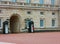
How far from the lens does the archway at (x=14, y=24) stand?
4257 cm

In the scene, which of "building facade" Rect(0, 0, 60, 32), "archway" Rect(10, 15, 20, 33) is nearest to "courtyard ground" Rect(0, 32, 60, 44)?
"building facade" Rect(0, 0, 60, 32)

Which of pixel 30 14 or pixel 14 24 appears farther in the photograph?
pixel 30 14

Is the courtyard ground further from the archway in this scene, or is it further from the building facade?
the archway

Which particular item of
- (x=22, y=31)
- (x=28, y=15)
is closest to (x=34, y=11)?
(x=28, y=15)

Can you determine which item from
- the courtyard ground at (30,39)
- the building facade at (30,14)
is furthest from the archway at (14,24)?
the courtyard ground at (30,39)

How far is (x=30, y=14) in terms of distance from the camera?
4353 centimetres

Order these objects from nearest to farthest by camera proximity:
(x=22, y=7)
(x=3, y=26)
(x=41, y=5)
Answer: (x=3, y=26)
(x=22, y=7)
(x=41, y=5)

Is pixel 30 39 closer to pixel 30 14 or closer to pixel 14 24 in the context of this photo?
pixel 14 24

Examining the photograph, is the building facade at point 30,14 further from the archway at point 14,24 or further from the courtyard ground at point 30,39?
the courtyard ground at point 30,39

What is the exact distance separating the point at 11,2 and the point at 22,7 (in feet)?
6.56

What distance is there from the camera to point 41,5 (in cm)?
4494

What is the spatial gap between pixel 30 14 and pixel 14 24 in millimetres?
3163

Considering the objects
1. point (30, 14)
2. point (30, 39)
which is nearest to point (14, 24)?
point (30, 14)

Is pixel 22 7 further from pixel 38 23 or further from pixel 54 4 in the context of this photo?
pixel 54 4
